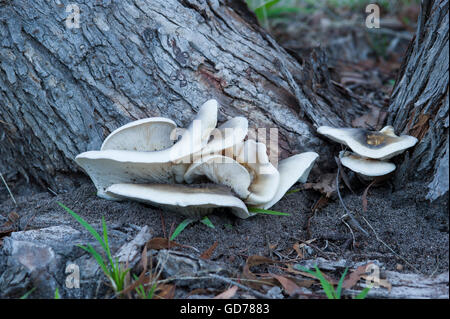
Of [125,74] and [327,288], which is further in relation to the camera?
[125,74]

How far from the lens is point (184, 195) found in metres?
2.68

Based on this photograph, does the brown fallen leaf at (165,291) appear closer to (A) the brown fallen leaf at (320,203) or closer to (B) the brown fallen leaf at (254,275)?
(B) the brown fallen leaf at (254,275)

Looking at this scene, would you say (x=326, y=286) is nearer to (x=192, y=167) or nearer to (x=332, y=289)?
(x=332, y=289)

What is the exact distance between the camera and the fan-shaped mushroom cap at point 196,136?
267 cm

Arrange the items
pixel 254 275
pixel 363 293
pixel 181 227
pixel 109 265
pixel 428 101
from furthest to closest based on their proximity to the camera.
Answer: pixel 428 101 → pixel 181 227 → pixel 254 275 → pixel 109 265 → pixel 363 293

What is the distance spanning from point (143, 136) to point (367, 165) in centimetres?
173

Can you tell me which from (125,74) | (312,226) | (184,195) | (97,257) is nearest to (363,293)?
(312,226)

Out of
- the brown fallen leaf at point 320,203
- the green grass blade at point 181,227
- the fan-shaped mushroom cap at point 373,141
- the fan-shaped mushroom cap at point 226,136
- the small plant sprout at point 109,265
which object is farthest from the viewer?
the brown fallen leaf at point 320,203

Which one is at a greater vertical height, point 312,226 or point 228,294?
point 312,226

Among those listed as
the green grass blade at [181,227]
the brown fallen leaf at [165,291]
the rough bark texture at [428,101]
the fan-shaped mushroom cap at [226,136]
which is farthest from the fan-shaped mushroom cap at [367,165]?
the brown fallen leaf at [165,291]

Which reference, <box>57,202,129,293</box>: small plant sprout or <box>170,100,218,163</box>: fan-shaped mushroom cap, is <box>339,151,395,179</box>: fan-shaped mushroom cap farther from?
<box>57,202,129,293</box>: small plant sprout
